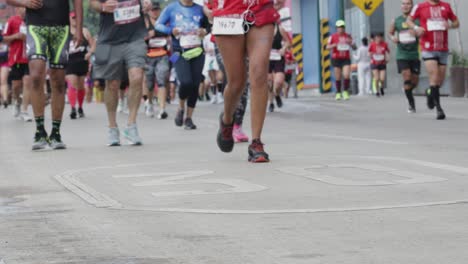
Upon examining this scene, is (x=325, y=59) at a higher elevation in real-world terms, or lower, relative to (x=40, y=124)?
lower

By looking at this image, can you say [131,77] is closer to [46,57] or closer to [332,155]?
[46,57]

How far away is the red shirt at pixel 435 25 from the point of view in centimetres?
1919

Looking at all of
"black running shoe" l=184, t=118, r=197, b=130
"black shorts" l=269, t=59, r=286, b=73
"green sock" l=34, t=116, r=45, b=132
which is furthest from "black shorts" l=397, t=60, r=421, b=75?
"green sock" l=34, t=116, r=45, b=132

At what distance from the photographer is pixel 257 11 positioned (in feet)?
34.0

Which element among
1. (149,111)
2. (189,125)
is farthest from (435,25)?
(149,111)

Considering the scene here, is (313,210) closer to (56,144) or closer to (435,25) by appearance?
(56,144)

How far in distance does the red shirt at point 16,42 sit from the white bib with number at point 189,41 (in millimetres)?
4837

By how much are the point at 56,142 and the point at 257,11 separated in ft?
11.4

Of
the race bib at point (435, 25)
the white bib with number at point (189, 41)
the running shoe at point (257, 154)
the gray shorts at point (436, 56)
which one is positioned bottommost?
the gray shorts at point (436, 56)

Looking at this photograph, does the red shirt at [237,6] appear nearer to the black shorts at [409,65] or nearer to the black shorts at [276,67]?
the black shorts at [409,65]

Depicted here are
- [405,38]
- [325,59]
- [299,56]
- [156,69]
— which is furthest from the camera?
[299,56]

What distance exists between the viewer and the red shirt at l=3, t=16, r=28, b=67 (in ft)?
69.4

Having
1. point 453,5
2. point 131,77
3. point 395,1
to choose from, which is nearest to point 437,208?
point 131,77

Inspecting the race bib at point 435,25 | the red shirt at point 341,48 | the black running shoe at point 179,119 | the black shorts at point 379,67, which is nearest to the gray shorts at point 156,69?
the race bib at point 435,25
